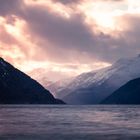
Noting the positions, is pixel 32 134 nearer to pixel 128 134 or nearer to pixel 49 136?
pixel 49 136

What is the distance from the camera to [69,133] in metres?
114

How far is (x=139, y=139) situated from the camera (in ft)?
323

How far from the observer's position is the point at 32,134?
359 feet

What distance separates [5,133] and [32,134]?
7.32 m

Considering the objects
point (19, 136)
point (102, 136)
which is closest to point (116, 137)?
point (102, 136)

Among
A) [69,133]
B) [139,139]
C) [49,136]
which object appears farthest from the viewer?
[69,133]

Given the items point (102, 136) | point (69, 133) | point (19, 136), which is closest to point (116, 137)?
point (102, 136)

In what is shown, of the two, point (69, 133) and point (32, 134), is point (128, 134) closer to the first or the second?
point (69, 133)

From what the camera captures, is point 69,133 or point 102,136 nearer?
point 102,136

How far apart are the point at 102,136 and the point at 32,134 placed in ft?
59.4

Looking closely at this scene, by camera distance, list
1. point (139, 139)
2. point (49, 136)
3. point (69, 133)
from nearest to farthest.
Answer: point (139, 139) → point (49, 136) → point (69, 133)

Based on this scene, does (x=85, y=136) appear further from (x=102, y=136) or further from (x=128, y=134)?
(x=128, y=134)

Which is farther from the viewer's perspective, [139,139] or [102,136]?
[102,136]

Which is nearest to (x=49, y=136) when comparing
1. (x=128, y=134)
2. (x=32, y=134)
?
(x=32, y=134)
